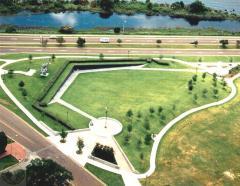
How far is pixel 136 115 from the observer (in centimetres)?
10631

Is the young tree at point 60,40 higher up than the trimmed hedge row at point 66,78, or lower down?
higher up

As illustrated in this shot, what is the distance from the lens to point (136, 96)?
4572 inches

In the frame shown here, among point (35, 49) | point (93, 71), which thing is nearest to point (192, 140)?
point (93, 71)

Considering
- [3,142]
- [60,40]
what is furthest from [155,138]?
[60,40]

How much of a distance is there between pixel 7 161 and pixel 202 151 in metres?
40.2

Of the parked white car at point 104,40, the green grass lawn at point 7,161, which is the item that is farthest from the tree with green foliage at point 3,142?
the parked white car at point 104,40

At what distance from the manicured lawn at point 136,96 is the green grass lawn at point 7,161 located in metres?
22.4

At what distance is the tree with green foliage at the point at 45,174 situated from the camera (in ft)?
247

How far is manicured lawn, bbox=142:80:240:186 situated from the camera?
286 feet

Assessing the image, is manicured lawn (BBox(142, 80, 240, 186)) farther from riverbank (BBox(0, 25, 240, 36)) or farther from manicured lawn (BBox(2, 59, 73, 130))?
riverbank (BBox(0, 25, 240, 36))

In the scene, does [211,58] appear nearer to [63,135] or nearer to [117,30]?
[117,30]

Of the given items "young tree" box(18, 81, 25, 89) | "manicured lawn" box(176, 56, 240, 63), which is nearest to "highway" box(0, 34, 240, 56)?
"manicured lawn" box(176, 56, 240, 63)

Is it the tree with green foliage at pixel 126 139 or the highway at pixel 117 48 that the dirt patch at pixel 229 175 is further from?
the highway at pixel 117 48

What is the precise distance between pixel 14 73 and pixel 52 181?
52.5 meters
